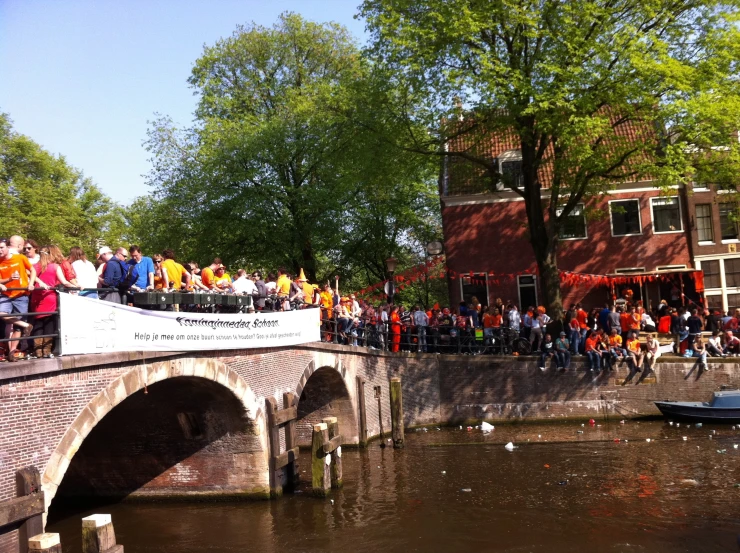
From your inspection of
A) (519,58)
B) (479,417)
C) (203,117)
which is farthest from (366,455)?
(203,117)

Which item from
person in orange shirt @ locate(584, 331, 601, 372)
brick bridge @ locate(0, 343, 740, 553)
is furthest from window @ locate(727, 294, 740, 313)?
person in orange shirt @ locate(584, 331, 601, 372)

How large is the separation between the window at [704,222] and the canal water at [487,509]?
39.5 feet

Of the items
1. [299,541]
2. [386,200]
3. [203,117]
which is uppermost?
[203,117]

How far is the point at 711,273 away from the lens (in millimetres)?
30719

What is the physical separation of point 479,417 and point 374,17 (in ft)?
40.6

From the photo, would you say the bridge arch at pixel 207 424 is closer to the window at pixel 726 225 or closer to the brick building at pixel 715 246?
the brick building at pixel 715 246

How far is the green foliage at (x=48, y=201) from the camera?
3528 centimetres

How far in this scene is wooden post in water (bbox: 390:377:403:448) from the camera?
21.1 meters

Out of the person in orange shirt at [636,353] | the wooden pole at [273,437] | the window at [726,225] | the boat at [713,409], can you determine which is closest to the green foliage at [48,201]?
the wooden pole at [273,437]

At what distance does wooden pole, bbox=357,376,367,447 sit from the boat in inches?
348

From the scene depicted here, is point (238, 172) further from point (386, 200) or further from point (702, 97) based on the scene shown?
point (702, 97)

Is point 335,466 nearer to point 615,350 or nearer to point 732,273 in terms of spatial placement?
point 615,350

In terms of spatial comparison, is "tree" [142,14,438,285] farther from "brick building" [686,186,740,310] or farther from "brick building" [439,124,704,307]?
"brick building" [686,186,740,310]

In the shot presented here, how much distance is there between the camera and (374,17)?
25.1 metres
